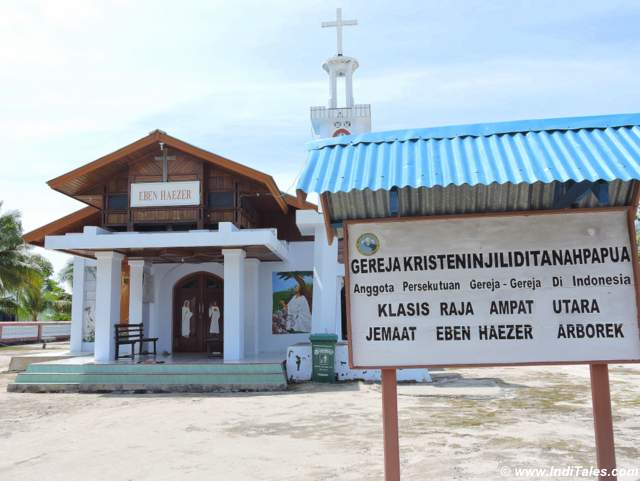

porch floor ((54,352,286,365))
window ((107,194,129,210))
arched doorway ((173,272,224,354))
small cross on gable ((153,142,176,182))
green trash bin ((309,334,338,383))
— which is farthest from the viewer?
arched doorway ((173,272,224,354))

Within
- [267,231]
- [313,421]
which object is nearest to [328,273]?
[267,231]

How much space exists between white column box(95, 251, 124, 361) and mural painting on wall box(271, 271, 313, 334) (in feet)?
15.6

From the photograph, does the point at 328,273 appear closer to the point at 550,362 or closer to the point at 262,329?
the point at 262,329

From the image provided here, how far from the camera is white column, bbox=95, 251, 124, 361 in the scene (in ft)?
45.5

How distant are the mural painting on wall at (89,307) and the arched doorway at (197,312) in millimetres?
2838

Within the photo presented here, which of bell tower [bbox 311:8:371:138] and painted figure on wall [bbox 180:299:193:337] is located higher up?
bell tower [bbox 311:8:371:138]

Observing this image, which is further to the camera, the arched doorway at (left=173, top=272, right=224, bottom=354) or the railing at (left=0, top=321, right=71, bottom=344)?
the railing at (left=0, top=321, right=71, bottom=344)

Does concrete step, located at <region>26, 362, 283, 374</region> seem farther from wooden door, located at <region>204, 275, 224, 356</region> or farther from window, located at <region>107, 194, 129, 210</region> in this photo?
window, located at <region>107, 194, 129, 210</region>

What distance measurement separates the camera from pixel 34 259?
29203mm

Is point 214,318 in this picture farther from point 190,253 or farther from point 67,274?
point 67,274

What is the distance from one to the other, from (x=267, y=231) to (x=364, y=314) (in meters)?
9.42

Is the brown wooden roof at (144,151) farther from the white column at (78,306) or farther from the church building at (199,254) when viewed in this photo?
the white column at (78,306)

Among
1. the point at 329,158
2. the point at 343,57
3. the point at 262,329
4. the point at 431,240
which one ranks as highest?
the point at 343,57

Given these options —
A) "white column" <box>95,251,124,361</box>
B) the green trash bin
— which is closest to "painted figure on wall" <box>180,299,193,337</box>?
"white column" <box>95,251,124,361</box>
